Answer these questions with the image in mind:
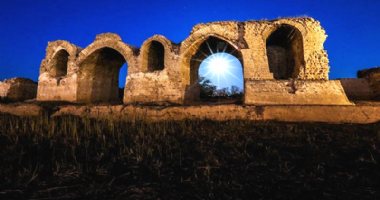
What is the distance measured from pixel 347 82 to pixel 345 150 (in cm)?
980

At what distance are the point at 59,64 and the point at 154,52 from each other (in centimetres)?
617

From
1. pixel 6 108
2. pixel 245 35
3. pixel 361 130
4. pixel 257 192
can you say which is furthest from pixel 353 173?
pixel 6 108

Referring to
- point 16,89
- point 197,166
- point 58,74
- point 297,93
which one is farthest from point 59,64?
point 197,166

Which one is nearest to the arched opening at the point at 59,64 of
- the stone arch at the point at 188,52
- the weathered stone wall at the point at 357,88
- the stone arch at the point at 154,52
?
the stone arch at the point at 154,52

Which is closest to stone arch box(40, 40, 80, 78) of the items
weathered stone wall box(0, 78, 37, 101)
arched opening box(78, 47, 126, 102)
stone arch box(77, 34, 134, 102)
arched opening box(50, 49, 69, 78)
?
arched opening box(50, 49, 69, 78)

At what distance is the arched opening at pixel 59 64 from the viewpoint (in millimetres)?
14641

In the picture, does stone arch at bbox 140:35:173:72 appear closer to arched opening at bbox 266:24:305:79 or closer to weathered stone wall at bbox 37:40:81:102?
weathered stone wall at bbox 37:40:81:102

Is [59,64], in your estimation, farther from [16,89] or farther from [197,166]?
[197,166]

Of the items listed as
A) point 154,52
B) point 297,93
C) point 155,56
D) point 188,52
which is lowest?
point 297,93

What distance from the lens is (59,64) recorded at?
49.3ft

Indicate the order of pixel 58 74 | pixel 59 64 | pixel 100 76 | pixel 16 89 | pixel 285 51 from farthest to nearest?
pixel 16 89 → pixel 59 64 → pixel 58 74 → pixel 100 76 → pixel 285 51

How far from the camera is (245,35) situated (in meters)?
10.7

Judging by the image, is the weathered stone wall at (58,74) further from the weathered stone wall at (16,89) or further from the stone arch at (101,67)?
the weathered stone wall at (16,89)

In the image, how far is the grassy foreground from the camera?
2.63 meters
